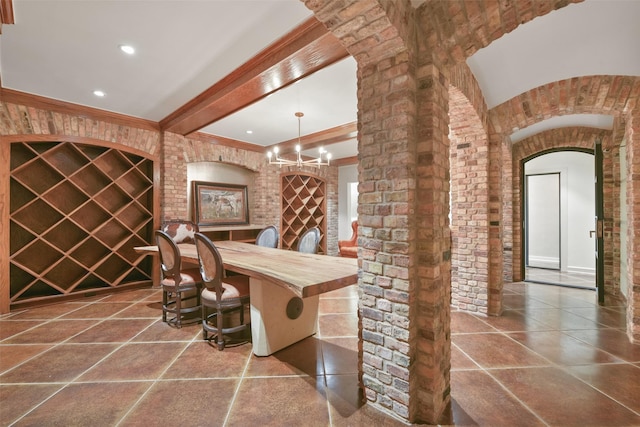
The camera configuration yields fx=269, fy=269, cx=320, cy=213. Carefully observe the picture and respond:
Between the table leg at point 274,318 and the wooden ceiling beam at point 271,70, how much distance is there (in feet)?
5.87

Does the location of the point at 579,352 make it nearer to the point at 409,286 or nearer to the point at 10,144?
the point at 409,286

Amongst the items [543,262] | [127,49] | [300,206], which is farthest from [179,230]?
[543,262]

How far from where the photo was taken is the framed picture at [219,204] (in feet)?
15.5

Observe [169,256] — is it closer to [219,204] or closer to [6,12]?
[6,12]

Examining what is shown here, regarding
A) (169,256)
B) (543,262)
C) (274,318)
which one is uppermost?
(169,256)

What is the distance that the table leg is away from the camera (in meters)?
2.15

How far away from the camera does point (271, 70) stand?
Result: 2303 mm

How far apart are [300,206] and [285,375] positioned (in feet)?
15.8

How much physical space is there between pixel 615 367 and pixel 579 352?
0.74 feet

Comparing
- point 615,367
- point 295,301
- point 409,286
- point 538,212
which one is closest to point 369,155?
point 409,286

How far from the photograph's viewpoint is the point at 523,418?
1.49 meters

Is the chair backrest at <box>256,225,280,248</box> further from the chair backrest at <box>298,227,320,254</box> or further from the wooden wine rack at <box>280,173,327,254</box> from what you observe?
the wooden wine rack at <box>280,173,327,254</box>

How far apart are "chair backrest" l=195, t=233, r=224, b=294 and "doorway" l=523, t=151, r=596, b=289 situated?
5079 millimetres

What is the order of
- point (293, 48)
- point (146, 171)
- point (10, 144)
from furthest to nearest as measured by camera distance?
point (146, 171) → point (10, 144) → point (293, 48)
